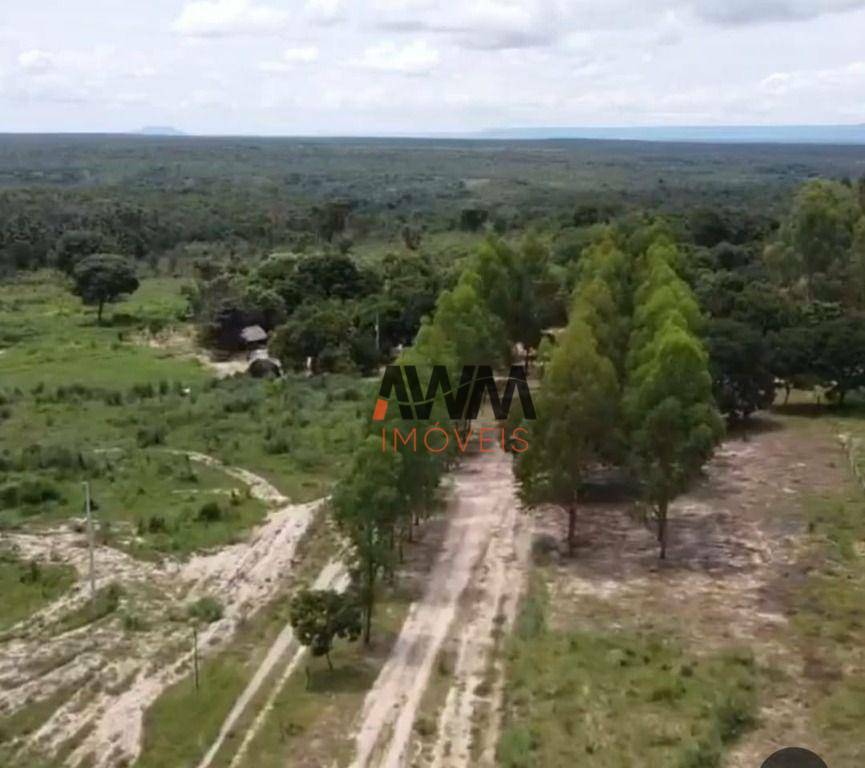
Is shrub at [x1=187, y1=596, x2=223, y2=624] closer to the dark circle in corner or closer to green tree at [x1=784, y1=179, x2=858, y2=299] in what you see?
the dark circle in corner

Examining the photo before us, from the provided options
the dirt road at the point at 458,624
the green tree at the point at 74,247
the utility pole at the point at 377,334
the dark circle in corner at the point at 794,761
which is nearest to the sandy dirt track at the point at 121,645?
the dirt road at the point at 458,624

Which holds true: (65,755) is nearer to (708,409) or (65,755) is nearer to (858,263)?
(708,409)

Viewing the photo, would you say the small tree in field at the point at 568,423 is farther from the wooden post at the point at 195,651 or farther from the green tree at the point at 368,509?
the wooden post at the point at 195,651

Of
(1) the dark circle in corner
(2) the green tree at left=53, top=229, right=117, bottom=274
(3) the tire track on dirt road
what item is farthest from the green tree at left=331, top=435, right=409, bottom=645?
(2) the green tree at left=53, top=229, right=117, bottom=274

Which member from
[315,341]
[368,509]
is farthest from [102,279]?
[368,509]

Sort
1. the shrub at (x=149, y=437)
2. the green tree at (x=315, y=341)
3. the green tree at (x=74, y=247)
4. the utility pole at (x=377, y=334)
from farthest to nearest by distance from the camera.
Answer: the green tree at (x=74, y=247) < the utility pole at (x=377, y=334) < the green tree at (x=315, y=341) < the shrub at (x=149, y=437)

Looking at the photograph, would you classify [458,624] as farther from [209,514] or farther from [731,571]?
[209,514]
